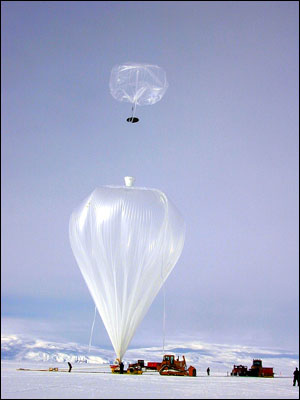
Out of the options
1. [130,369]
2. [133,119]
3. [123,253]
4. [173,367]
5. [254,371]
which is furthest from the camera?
[254,371]

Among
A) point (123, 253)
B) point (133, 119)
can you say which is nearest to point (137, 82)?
point (133, 119)

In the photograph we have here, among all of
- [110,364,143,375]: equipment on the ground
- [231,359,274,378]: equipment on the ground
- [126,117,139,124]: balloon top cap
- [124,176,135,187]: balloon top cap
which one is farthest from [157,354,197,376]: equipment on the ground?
[126,117,139,124]: balloon top cap

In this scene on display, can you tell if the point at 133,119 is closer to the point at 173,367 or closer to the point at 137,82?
the point at 137,82

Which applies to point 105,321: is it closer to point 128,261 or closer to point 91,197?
point 128,261


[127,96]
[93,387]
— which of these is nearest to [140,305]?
[93,387]

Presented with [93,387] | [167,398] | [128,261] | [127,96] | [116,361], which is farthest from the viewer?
[127,96]

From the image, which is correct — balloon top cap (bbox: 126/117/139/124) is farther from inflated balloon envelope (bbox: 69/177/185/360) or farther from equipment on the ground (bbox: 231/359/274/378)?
equipment on the ground (bbox: 231/359/274/378)

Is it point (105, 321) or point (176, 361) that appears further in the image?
point (176, 361)
